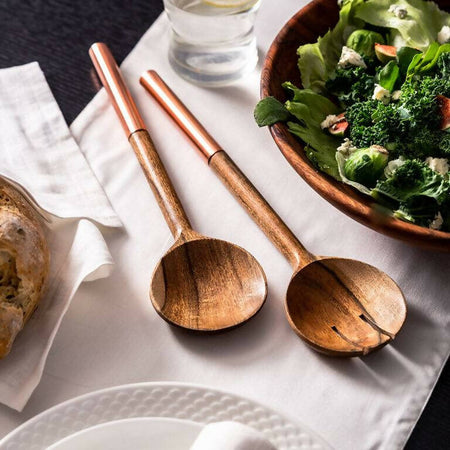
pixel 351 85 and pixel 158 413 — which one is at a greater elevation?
pixel 351 85

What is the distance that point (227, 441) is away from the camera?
0.80m

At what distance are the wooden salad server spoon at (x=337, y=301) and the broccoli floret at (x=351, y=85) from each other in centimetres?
26

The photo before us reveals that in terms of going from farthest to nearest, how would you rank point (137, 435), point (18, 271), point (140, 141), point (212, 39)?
point (212, 39)
point (140, 141)
point (18, 271)
point (137, 435)

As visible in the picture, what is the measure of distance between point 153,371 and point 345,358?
0.28 metres

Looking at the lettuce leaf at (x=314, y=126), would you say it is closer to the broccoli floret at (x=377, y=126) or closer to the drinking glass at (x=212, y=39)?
the broccoli floret at (x=377, y=126)

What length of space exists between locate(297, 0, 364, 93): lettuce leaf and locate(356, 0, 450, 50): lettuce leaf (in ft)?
0.08

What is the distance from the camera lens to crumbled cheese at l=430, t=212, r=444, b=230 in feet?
3.93

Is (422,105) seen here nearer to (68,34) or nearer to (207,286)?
(207,286)

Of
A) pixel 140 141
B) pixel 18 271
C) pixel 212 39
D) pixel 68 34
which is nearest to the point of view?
pixel 18 271

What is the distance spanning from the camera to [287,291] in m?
1.20

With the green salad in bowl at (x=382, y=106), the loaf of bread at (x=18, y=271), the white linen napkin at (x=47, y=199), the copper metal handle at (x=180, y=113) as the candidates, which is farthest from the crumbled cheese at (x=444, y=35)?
the loaf of bread at (x=18, y=271)

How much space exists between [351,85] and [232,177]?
0.27 meters

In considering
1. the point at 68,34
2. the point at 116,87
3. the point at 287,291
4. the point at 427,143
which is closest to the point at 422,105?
the point at 427,143

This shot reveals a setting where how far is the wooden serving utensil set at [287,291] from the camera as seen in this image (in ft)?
3.81
